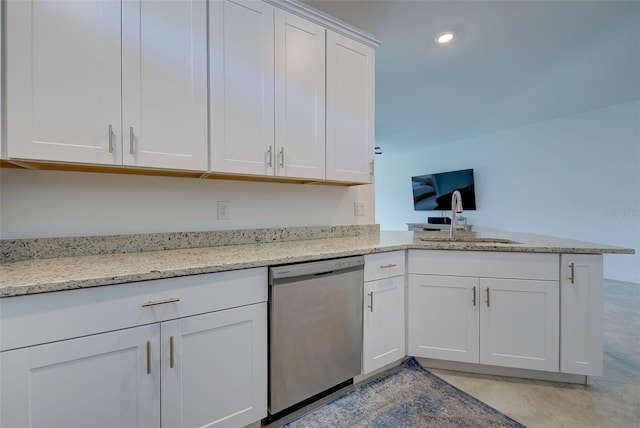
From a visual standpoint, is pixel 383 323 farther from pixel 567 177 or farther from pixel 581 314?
pixel 567 177

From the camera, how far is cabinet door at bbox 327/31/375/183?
192 cm

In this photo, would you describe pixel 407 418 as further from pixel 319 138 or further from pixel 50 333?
pixel 319 138

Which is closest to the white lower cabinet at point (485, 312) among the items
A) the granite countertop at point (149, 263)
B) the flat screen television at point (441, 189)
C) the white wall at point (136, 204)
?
the granite countertop at point (149, 263)

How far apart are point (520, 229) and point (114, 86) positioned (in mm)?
6159

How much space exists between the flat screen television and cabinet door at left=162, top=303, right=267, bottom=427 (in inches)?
224

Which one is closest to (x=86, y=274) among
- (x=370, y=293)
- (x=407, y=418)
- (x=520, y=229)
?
(x=370, y=293)

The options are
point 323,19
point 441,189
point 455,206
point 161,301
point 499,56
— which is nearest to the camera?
point 161,301

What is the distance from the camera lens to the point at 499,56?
104 inches

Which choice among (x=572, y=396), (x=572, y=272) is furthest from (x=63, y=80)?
(x=572, y=396)

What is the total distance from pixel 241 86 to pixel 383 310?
5.32 ft

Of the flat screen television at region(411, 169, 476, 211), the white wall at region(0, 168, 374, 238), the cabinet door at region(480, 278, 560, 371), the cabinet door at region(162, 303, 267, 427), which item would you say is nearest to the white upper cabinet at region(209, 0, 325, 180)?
the white wall at region(0, 168, 374, 238)

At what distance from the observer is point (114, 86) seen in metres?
1.25

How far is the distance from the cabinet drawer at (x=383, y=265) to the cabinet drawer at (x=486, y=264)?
9cm

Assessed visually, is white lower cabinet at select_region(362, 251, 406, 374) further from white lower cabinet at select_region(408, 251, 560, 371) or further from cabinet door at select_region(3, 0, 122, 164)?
cabinet door at select_region(3, 0, 122, 164)
